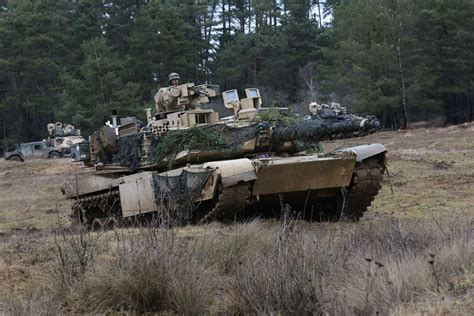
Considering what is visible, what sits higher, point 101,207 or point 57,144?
point 57,144

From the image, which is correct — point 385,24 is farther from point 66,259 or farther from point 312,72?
point 66,259

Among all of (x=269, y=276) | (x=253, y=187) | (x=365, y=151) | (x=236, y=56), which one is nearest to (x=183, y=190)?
(x=253, y=187)

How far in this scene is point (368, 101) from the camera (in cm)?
3822

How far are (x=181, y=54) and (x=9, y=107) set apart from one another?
14673 millimetres

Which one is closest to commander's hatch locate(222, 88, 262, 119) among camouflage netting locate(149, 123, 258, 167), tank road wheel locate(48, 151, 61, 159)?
camouflage netting locate(149, 123, 258, 167)

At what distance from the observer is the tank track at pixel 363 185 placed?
10.8m

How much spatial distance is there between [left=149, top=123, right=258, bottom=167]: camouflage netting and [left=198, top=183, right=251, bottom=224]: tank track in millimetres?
1205

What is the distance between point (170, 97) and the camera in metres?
12.7

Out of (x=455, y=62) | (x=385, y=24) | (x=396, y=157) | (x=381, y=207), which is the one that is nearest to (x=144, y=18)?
(x=385, y=24)

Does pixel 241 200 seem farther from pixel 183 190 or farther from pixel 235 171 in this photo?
pixel 183 190

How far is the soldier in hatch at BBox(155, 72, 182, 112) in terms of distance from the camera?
12.7 m

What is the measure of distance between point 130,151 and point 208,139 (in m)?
1.65

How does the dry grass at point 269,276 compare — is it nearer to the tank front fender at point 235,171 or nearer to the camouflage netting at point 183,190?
the tank front fender at point 235,171

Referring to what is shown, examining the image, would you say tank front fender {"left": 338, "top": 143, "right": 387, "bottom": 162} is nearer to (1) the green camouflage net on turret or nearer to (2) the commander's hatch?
(1) the green camouflage net on turret
